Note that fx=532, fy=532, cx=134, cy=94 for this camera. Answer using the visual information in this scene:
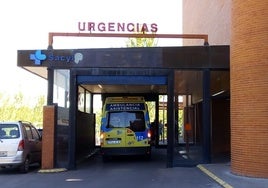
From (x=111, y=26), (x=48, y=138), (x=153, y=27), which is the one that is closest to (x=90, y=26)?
(x=111, y=26)

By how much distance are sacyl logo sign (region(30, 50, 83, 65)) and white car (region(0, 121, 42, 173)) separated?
2.24 m

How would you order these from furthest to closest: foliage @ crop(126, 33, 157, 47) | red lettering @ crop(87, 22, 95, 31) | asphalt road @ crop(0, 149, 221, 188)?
foliage @ crop(126, 33, 157, 47)
red lettering @ crop(87, 22, 95, 31)
asphalt road @ crop(0, 149, 221, 188)

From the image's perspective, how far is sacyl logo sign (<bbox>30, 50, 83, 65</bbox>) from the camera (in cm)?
1806

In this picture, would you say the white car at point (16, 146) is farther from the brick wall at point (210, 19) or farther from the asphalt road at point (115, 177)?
the brick wall at point (210, 19)

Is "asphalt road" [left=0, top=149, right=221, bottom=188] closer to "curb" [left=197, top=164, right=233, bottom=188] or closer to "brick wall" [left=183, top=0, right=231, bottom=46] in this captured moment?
"curb" [left=197, top=164, right=233, bottom=188]

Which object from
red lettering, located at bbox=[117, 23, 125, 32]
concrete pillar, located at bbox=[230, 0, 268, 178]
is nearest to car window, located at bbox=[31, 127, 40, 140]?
red lettering, located at bbox=[117, 23, 125, 32]

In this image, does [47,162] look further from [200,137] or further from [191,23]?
[191,23]

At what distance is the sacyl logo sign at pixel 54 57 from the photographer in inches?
711

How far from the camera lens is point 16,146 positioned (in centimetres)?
1689

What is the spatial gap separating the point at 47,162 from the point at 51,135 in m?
0.92

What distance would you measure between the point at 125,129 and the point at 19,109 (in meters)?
40.1

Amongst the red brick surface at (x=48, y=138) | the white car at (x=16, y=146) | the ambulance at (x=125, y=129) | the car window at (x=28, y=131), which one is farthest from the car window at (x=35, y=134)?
the ambulance at (x=125, y=129)

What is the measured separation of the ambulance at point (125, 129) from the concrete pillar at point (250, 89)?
5.82 m

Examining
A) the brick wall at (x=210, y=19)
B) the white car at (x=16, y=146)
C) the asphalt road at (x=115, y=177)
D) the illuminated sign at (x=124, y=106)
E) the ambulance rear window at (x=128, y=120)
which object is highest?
the brick wall at (x=210, y=19)
